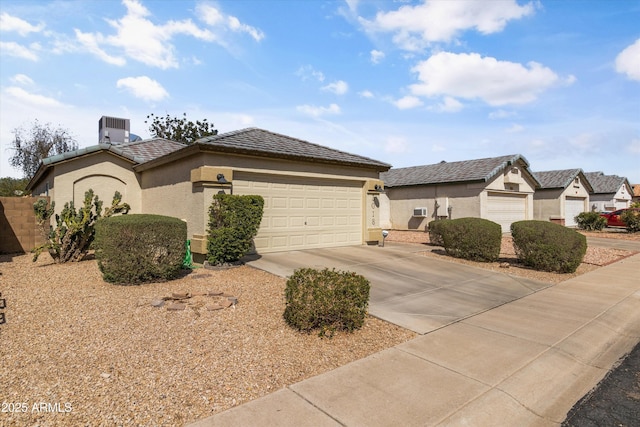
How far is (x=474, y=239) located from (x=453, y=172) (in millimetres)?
11847

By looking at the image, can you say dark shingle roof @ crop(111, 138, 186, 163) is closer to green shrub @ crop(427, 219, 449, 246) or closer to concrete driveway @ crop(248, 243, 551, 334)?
concrete driveway @ crop(248, 243, 551, 334)

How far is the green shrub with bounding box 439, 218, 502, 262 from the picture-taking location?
1071cm

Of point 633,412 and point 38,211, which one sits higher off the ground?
point 38,211

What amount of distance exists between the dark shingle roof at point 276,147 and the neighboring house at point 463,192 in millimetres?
7944

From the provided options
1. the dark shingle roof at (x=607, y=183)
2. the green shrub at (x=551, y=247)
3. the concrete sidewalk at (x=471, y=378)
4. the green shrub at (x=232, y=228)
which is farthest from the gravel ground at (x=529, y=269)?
the dark shingle roof at (x=607, y=183)

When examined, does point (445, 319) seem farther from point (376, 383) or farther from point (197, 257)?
point (197, 257)

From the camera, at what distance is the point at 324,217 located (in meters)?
12.6

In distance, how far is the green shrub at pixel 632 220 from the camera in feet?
69.7

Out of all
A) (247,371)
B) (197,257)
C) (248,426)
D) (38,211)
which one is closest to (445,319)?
(247,371)

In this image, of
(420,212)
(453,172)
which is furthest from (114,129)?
(453,172)

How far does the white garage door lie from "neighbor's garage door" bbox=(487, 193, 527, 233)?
6422 millimetres

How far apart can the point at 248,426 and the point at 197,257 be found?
302 inches

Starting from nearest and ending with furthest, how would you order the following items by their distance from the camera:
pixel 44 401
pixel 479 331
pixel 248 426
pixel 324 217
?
pixel 248 426
pixel 44 401
pixel 479 331
pixel 324 217

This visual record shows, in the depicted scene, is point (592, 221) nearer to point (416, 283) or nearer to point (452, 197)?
point (452, 197)
